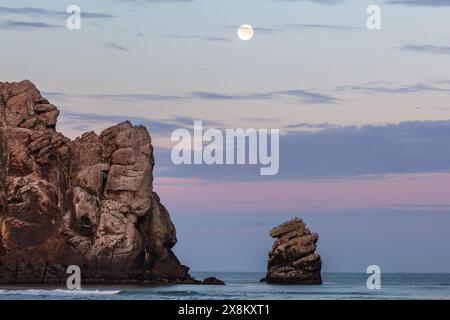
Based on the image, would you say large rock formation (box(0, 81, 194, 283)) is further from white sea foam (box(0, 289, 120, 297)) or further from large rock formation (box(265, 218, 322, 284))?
large rock formation (box(265, 218, 322, 284))

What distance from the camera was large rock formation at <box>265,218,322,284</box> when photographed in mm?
118812

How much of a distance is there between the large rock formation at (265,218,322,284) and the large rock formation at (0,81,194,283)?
1042 centimetres

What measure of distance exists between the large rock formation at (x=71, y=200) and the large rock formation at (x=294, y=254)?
34.2 ft

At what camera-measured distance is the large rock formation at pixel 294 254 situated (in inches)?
4678

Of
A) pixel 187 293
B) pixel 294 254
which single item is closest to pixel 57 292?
pixel 187 293

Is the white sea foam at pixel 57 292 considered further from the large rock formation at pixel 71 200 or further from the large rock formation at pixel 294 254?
the large rock formation at pixel 294 254

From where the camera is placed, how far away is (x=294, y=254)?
11969 centimetres

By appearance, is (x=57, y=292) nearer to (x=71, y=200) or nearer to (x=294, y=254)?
(x=71, y=200)

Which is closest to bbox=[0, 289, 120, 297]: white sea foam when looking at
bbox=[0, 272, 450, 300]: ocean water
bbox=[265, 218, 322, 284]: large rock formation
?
bbox=[0, 272, 450, 300]: ocean water

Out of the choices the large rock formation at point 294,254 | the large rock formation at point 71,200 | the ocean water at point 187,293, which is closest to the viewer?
the ocean water at point 187,293

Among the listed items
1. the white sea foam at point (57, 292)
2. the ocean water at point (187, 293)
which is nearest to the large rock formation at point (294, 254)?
the ocean water at point (187, 293)
